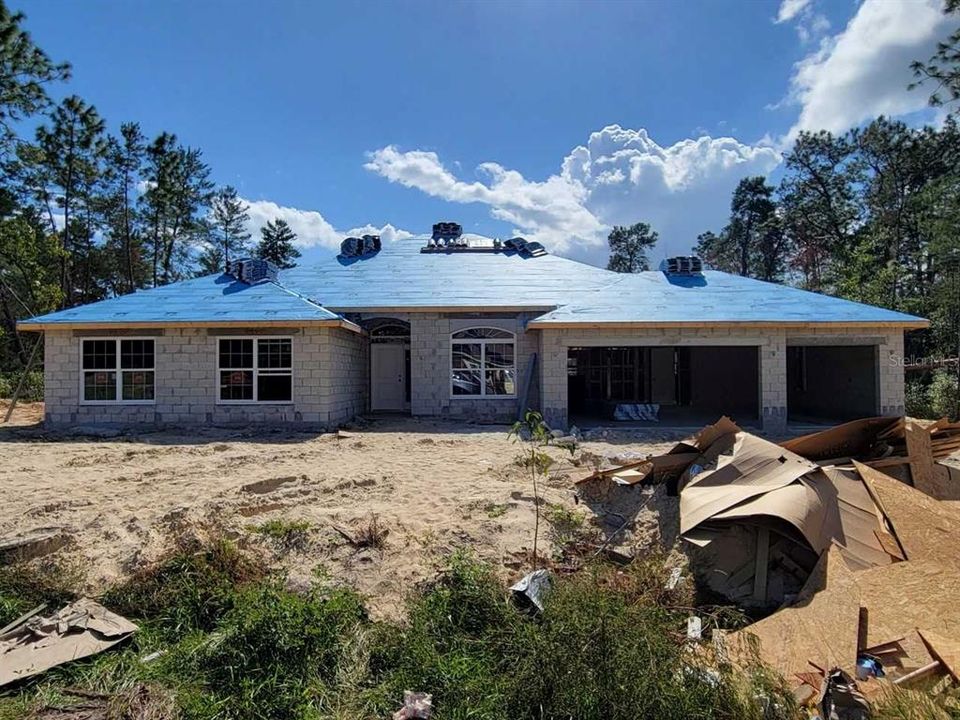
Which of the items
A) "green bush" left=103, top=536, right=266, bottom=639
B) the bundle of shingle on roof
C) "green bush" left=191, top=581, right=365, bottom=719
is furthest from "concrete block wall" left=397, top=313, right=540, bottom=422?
"green bush" left=191, top=581, right=365, bottom=719

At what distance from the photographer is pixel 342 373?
1568 centimetres

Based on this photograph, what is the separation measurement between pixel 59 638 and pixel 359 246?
1842 centimetres

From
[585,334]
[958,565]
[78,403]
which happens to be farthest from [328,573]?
[78,403]

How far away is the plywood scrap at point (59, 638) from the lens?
4.26m

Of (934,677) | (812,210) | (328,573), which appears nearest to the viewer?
(934,677)

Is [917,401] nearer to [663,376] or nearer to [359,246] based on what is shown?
[663,376]

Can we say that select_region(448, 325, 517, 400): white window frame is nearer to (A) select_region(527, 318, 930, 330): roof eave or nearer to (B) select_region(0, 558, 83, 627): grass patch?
(A) select_region(527, 318, 930, 330): roof eave

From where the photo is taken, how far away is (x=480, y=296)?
17219 millimetres

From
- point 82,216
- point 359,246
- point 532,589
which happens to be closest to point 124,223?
point 82,216

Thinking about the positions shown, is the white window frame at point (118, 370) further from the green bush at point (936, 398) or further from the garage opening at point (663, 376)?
the green bush at point (936, 398)

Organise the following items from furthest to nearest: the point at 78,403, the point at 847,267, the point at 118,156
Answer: the point at 118,156, the point at 847,267, the point at 78,403

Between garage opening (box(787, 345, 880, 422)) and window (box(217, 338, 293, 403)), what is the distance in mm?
13884

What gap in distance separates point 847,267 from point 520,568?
30282mm

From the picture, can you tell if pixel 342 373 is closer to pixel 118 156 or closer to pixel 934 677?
pixel 934 677
